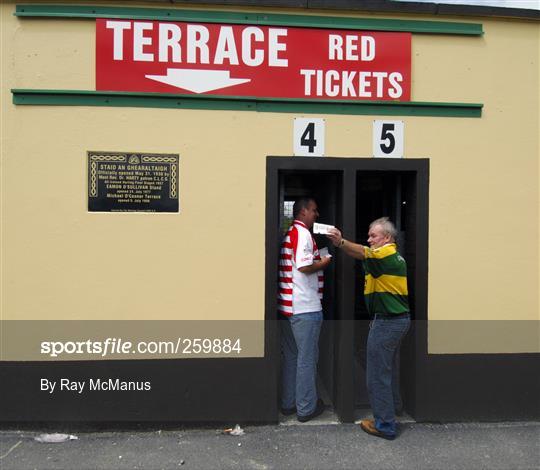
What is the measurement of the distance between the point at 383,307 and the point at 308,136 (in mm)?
1522

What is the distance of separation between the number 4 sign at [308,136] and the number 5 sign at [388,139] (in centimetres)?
47

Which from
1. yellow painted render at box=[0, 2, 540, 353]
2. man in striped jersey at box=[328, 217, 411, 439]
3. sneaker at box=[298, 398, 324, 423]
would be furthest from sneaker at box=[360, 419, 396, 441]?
yellow painted render at box=[0, 2, 540, 353]

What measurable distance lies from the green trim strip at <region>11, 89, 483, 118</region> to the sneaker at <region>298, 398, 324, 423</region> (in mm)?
2546

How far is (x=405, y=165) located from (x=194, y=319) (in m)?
2.20

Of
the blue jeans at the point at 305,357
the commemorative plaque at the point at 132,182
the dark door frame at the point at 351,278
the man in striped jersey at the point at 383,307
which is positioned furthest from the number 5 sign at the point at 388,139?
the commemorative plaque at the point at 132,182

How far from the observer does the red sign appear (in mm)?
3559

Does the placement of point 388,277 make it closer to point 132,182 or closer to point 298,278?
point 298,278

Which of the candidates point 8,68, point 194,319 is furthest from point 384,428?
point 8,68

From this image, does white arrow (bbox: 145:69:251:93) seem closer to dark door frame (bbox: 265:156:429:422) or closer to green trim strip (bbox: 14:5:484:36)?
green trim strip (bbox: 14:5:484:36)

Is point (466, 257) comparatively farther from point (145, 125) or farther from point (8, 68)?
point (8, 68)

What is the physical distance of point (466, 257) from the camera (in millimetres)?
3770

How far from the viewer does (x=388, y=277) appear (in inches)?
134

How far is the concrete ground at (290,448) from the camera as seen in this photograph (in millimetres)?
3152

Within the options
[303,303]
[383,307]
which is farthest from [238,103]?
[383,307]
